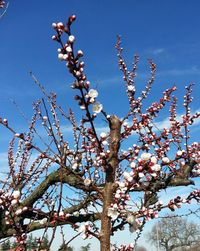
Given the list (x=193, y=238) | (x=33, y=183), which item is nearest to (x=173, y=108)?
(x=33, y=183)

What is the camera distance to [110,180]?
94.8 inches

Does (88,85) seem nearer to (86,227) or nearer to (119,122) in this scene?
(119,122)

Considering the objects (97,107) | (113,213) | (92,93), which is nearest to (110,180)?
(113,213)

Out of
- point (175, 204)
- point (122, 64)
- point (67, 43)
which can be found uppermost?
point (122, 64)

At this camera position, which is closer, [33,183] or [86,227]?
[86,227]

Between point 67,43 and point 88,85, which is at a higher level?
point 67,43

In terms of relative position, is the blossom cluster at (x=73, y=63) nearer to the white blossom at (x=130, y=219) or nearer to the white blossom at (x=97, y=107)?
the white blossom at (x=97, y=107)

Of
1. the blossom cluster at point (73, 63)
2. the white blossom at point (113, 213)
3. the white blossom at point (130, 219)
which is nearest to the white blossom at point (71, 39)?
the blossom cluster at point (73, 63)

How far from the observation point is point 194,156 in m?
5.64

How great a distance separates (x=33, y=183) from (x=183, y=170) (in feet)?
12.1

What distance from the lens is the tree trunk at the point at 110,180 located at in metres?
2.20

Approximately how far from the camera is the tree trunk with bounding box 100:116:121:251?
86.6 inches

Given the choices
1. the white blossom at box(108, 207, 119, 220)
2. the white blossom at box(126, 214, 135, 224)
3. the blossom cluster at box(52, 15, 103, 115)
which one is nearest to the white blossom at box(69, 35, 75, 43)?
the blossom cluster at box(52, 15, 103, 115)

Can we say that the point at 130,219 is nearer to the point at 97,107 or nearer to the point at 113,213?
the point at 113,213
